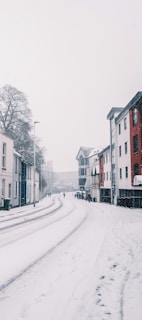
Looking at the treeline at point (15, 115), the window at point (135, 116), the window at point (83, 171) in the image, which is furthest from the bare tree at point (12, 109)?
the window at point (83, 171)

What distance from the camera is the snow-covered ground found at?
4566 millimetres

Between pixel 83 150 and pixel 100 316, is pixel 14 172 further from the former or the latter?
pixel 83 150

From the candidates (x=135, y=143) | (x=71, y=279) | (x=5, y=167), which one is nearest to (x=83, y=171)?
(x=135, y=143)

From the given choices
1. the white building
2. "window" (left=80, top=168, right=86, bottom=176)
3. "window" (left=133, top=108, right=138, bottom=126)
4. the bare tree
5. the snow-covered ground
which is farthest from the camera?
"window" (left=80, top=168, right=86, bottom=176)

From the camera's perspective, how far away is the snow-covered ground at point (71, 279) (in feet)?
15.0

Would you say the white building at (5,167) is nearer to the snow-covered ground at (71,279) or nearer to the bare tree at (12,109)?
the bare tree at (12,109)

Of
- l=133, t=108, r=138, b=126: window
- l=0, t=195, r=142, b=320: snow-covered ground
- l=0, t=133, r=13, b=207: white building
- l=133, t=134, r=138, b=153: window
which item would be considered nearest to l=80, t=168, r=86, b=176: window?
l=133, t=134, r=138, b=153: window

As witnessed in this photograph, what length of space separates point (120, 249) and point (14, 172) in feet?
87.3

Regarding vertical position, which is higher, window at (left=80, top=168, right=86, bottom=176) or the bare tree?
the bare tree

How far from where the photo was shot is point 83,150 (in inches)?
4031

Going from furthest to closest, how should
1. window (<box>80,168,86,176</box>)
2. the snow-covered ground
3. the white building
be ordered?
1. window (<box>80,168,86,176</box>)
2. the white building
3. the snow-covered ground

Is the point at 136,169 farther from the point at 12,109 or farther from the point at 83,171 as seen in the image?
the point at 83,171

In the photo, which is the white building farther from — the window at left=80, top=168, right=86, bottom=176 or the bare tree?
the window at left=80, top=168, right=86, bottom=176

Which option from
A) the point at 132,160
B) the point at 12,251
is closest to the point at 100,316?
the point at 12,251
